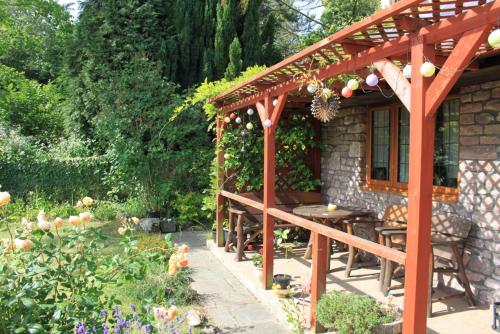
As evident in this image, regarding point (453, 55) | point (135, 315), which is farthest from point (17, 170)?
point (453, 55)

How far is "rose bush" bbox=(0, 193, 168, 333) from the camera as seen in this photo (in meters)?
2.31

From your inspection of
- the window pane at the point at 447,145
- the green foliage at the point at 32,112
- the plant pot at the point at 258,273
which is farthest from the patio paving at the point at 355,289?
the green foliage at the point at 32,112

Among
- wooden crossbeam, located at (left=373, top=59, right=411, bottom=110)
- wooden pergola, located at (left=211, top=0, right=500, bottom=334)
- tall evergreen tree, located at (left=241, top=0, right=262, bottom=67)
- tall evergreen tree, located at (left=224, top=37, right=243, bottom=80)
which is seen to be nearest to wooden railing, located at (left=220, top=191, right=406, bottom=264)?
wooden pergola, located at (left=211, top=0, right=500, bottom=334)

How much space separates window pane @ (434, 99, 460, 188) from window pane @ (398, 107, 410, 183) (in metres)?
0.57

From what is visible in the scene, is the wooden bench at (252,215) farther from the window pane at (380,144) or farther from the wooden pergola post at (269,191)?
the window pane at (380,144)

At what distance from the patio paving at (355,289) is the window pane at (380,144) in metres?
1.29

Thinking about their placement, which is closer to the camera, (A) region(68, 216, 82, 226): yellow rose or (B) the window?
(A) region(68, 216, 82, 226): yellow rose

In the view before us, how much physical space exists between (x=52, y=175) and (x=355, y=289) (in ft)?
27.2

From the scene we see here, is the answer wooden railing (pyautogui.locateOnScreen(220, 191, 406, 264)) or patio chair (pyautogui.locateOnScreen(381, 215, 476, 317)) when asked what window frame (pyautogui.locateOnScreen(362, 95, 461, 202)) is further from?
wooden railing (pyautogui.locateOnScreen(220, 191, 406, 264))

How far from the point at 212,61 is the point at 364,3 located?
6.52 m

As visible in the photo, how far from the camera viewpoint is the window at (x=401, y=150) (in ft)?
15.6

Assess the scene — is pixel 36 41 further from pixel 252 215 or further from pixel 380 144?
pixel 380 144

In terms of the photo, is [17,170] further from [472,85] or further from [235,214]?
[472,85]

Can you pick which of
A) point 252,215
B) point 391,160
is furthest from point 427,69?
point 252,215
